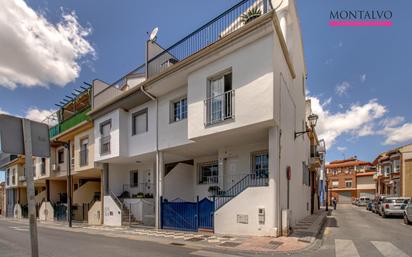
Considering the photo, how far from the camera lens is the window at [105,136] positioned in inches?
701

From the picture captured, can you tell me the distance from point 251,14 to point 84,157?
15.8 m

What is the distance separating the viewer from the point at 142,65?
1600cm

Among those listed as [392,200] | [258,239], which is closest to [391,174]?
[392,200]

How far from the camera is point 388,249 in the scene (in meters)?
Result: 8.33

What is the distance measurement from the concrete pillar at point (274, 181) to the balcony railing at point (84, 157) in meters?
14.6

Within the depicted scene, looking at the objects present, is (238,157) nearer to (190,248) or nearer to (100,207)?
(190,248)

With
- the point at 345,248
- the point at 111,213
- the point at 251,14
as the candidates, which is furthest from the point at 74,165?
the point at 345,248

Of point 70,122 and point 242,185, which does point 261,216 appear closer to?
point 242,185

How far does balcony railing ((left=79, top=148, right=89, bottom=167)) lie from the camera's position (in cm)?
1999

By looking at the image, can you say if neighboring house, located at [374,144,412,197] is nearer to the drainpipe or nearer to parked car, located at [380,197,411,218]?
parked car, located at [380,197,411,218]


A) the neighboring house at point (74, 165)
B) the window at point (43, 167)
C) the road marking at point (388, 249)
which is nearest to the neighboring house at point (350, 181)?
the neighboring house at point (74, 165)

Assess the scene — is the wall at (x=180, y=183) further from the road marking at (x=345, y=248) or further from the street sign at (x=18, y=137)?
the street sign at (x=18, y=137)

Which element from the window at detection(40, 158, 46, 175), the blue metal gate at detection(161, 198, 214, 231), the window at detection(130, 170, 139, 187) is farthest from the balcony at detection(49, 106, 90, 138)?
the blue metal gate at detection(161, 198, 214, 231)

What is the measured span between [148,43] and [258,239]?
11753mm
